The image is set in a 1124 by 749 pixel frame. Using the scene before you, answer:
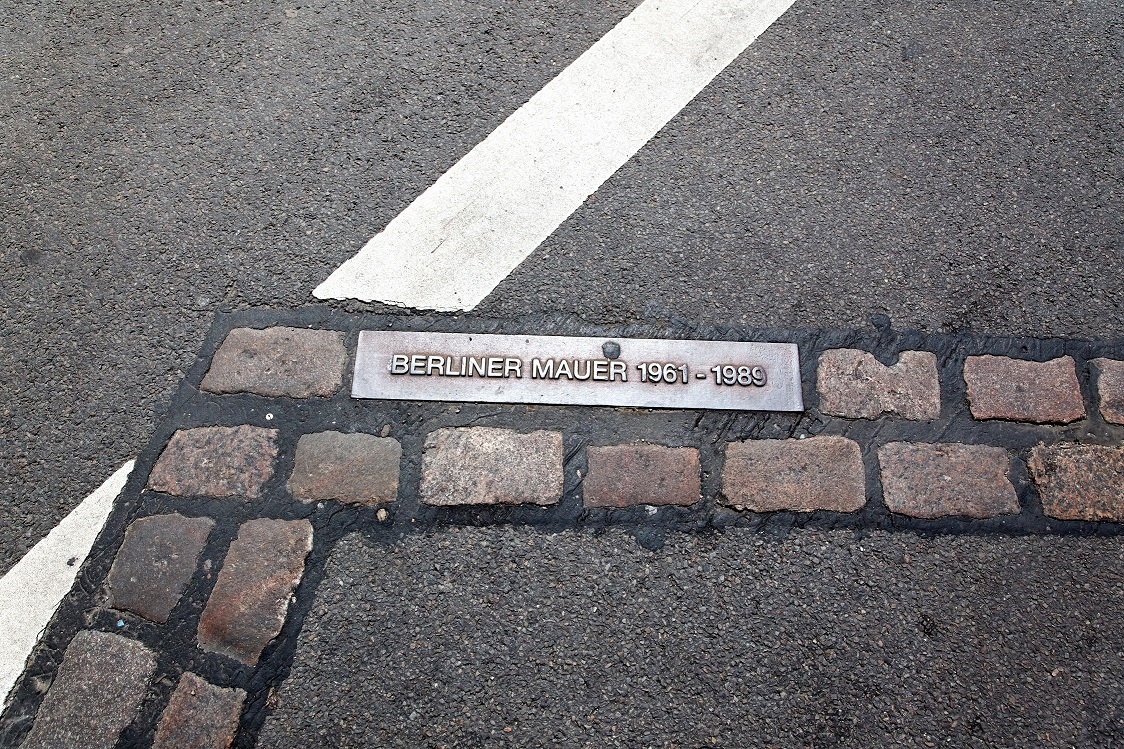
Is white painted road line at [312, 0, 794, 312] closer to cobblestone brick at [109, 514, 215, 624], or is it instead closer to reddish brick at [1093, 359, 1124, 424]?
cobblestone brick at [109, 514, 215, 624]

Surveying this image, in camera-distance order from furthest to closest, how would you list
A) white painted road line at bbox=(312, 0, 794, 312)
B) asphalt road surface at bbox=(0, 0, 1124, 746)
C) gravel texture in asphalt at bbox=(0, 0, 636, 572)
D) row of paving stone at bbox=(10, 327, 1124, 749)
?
white painted road line at bbox=(312, 0, 794, 312)
asphalt road surface at bbox=(0, 0, 1124, 746)
gravel texture in asphalt at bbox=(0, 0, 636, 572)
row of paving stone at bbox=(10, 327, 1124, 749)

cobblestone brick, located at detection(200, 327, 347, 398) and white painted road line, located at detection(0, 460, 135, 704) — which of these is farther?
cobblestone brick, located at detection(200, 327, 347, 398)

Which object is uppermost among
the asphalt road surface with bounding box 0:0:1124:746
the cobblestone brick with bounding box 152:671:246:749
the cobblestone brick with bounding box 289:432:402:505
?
the asphalt road surface with bounding box 0:0:1124:746

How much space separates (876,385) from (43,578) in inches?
94.7

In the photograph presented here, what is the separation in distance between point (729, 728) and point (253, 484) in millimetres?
1421

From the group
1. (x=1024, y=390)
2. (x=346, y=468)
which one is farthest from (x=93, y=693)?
(x=1024, y=390)

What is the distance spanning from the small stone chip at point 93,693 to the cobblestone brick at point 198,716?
3.4 inches

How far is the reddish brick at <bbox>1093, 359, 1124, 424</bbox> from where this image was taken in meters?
2.34

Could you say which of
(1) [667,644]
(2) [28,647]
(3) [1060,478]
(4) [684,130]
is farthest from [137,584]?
(3) [1060,478]

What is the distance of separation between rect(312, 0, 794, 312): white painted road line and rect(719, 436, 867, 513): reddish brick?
0.96m

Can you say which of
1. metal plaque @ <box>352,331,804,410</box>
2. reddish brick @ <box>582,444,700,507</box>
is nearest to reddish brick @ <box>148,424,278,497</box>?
metal plaque @ <box>352,331,804,410</box>

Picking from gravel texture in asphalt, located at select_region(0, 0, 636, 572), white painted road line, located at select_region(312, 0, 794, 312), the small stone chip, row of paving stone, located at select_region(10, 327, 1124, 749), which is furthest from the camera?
white painted road line, located at select_region(312, 0, 794, 312)

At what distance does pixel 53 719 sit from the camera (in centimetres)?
184

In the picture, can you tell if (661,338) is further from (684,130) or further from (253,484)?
(253,484)
